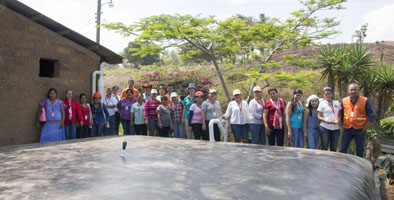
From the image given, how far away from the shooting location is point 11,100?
5613mm

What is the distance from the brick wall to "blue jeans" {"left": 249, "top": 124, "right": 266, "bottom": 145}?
4.00 meters

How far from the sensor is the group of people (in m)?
5.21

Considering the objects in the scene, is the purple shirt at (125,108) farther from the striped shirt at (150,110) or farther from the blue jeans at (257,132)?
the blue jeans at (257,132)

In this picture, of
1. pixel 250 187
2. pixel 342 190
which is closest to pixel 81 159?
pixel 250 187

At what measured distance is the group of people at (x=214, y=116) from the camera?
521 cm

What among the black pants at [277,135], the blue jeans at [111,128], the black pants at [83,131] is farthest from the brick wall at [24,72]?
the black pants at [277,135]

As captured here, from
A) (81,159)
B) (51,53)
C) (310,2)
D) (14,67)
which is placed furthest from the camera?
(310,2)

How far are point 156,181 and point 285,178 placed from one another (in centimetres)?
95

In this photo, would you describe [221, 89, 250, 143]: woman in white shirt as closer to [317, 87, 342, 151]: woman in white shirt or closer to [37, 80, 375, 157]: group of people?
[37, 80, 375, 157]: group of people

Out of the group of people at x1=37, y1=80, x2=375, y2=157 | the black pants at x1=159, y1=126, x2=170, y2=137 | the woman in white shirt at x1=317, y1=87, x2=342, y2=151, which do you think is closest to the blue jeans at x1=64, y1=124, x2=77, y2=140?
the group of people at x1=37, y1=80, x2=375, y2=157

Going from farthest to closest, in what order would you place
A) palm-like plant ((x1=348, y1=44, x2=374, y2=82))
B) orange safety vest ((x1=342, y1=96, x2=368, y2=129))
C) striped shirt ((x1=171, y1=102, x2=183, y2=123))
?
1. palm-like plant ((x1=348, y1=44, x2=374, y2=82))
2. striped shirt ((x1=171, y1=102, x2=183, y2=123))
3. orange safety vest ((x1=342, y1=96, x2=368, y2=129))

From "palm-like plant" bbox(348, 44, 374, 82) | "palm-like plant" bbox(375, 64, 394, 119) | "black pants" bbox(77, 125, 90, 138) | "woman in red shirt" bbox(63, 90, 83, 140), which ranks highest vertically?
"palm-like plant" bbox(348, 44, 374, 82)

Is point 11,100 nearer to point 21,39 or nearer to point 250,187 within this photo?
point 21,39

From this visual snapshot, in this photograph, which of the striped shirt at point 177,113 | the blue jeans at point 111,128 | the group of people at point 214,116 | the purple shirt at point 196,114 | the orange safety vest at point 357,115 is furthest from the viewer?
the blue jeans at point 111,128
